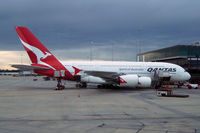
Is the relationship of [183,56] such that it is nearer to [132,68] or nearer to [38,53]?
[132,68]

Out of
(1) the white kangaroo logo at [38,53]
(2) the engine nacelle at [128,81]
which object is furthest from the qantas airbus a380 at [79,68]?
(2) the engine nacelle at [128,81]

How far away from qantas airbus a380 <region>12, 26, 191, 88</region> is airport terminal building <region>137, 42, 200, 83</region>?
13138mm

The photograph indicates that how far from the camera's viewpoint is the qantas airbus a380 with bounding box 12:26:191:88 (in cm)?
2497

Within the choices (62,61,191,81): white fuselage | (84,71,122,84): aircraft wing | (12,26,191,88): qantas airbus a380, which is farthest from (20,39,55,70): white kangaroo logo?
(84,71,122,84): aircraft wing

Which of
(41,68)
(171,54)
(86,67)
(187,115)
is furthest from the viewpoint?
(171,54)

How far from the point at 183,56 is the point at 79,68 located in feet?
126

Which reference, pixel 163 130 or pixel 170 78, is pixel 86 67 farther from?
pixel 163 130

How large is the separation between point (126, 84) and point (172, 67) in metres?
9.01

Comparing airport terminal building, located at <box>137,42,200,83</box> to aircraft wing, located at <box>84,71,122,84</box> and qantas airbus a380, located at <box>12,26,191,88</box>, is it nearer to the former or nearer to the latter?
qantas airbus a380, located at <box>12,26,191,88</box>

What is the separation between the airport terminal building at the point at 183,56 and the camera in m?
42.5

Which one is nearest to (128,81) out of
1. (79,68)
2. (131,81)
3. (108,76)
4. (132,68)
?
(131,81)

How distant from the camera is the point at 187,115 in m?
10.4

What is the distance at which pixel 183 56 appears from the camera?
55781mm

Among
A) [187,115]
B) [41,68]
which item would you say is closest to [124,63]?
[41,68]
